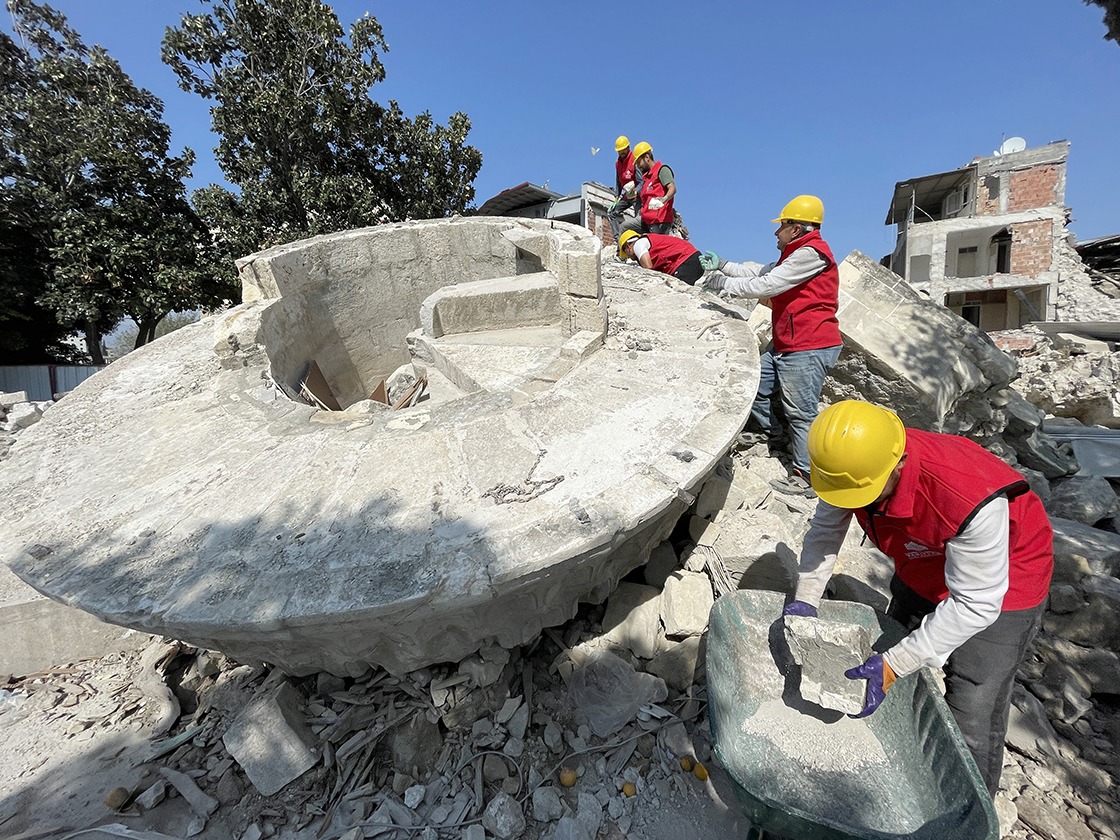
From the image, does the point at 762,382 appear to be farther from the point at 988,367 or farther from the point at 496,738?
the point at 496,738

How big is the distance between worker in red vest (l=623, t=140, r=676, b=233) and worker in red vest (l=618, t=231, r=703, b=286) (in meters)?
1.24

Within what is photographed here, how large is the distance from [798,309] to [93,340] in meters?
17.2

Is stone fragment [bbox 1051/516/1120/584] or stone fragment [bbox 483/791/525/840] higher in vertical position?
stone fragment [bbox 1051/516/1120/584]

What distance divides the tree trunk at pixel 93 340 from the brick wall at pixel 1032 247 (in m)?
26.1

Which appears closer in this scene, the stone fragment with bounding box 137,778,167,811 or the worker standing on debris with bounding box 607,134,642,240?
the stone fragment with bounding box 137,778,167,811

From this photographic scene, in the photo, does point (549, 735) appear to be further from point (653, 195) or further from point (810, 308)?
point (653, 195)

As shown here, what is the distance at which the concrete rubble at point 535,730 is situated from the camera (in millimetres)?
2277

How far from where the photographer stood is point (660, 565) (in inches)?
124

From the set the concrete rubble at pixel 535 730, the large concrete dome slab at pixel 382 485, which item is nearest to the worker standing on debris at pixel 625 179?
the large concrete dome slab at pixel 382 485

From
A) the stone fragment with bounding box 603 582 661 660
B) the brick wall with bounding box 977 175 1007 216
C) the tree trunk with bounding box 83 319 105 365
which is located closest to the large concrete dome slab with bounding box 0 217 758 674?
the stone fragment with bounding box 603 582 661 660

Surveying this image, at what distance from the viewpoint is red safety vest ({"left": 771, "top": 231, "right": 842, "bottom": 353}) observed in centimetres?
338

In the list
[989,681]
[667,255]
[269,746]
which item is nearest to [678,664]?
[989,681]

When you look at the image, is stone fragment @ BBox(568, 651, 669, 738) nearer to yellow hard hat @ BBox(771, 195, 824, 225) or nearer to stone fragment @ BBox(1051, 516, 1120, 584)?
stone fragment @ BBox(1051, 516, 1120, 584)

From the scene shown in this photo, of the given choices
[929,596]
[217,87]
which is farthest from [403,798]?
[217,87]
